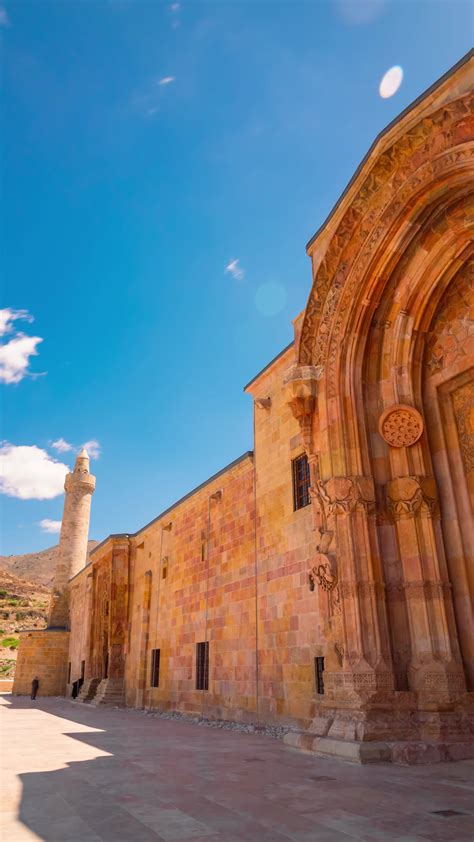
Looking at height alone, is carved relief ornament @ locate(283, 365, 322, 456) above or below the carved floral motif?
above

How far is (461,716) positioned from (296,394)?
5005 mm

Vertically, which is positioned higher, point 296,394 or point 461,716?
point 296,394

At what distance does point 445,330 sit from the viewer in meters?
8.66

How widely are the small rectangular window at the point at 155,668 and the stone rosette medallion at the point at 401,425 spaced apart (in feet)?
42.3

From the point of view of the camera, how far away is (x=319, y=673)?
9773 mm

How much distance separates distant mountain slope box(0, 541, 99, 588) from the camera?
91.8m

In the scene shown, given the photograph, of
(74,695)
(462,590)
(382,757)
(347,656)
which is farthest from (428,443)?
(74,695)

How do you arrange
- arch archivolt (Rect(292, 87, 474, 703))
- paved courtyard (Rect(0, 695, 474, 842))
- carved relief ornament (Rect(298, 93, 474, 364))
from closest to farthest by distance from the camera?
paved courtyard (Rect(0, 695, 474, 842)), carved relief ornament (Rect(298, 93, 474, 364)), arch archivolt (Rect(292, 87, 474, 703))

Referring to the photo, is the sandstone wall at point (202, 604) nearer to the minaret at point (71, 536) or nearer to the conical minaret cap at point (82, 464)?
the minaret at point (71, 536)

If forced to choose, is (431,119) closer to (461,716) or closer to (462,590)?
(462,590)

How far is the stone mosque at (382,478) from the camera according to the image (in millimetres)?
7207

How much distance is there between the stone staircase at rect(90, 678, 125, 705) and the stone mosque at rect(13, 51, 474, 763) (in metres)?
10.6

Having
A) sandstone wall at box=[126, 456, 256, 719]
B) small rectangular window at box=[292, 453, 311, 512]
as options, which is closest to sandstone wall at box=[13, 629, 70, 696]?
sandstone wall at box=[126, 456, 256, 719]

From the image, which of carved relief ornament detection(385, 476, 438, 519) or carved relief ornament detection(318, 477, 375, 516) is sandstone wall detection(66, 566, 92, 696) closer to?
carved relief ornament detection(318, 477, 375, 516)
